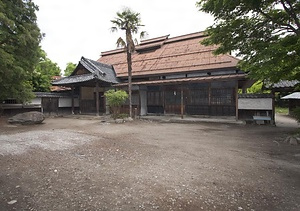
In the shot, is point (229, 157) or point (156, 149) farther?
point (156, 149)

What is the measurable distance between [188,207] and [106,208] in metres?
1.29

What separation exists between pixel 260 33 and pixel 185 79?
7084 millimetres

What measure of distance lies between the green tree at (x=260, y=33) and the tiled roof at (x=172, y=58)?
576 cm

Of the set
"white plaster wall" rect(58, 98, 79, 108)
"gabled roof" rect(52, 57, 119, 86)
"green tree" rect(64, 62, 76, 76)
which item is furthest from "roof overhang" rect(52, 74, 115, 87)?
"green tree" rect(64, 62, 76, 76)

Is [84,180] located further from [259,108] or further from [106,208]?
[259,108]

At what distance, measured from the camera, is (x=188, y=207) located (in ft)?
8.87

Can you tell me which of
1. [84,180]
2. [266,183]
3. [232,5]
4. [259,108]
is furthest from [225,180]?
[259,108]

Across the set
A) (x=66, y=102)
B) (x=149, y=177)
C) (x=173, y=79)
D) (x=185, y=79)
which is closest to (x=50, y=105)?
(x=66, y=102)

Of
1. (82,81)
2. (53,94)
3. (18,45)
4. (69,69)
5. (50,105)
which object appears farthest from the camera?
(69,69)

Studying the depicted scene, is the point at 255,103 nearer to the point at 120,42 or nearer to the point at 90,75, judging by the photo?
the point at 120,42

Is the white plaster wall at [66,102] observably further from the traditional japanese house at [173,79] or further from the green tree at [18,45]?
the green tree at [18,45]

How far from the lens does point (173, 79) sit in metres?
15.4

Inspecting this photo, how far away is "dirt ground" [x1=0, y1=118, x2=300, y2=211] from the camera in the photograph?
2.83 m

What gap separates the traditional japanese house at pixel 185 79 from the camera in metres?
13.6
